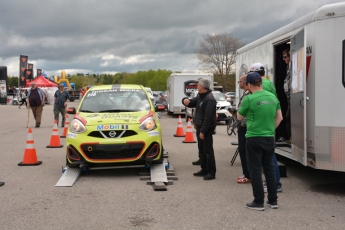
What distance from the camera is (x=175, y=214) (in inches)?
222

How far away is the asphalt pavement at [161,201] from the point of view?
208 inches

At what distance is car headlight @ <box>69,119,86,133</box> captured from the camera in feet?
26.5

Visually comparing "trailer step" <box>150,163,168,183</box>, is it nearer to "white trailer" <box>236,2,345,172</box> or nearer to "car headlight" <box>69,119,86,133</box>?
"car headlight" <box>69,119,86,133</box>

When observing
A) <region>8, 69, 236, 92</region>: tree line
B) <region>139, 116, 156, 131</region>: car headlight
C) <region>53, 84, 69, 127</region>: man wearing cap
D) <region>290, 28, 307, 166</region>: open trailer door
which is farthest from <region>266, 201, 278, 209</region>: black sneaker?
<region>8, 69, 236, 92</region>: tree line

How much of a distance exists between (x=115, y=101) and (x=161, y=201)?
3.41 metres

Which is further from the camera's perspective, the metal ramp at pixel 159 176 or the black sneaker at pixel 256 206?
the metal ramp at pixel 159 176

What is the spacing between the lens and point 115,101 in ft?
30.1

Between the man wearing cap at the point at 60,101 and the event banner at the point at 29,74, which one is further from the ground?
the event banner at the point at 29,74

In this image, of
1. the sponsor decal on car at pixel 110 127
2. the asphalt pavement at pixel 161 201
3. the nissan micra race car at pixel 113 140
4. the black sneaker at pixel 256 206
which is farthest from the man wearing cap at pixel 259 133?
the sponsor decal on car at pixel 110 127

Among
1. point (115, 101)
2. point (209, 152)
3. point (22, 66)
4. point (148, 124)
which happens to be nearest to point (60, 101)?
point (115, 101)

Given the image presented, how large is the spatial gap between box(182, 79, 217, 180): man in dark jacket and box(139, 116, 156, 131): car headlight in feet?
2.59

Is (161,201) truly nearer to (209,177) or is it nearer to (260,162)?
(260,162)

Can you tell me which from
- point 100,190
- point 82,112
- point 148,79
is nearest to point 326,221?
point 100,190

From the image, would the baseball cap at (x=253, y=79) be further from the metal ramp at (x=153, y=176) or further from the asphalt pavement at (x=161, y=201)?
the metal ramp at (x=153, y=176)
